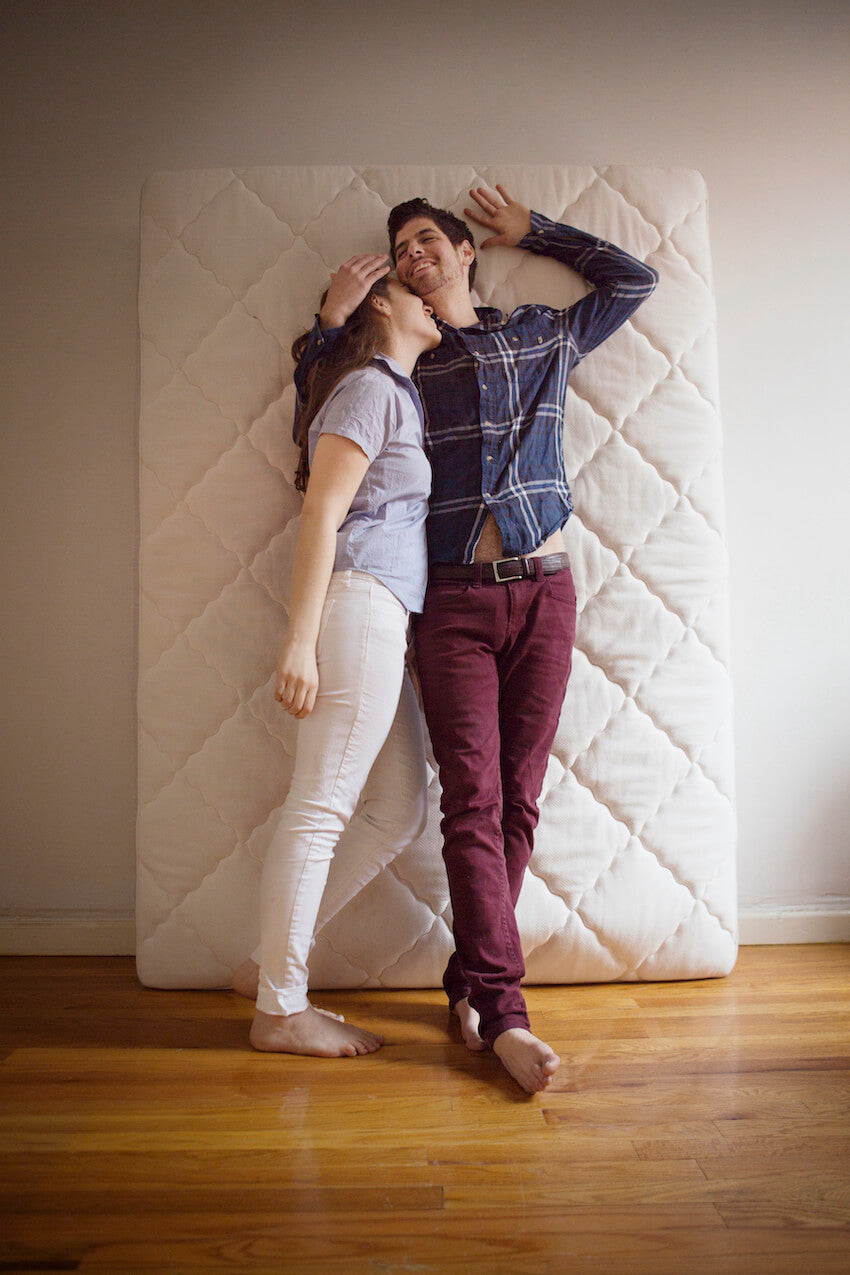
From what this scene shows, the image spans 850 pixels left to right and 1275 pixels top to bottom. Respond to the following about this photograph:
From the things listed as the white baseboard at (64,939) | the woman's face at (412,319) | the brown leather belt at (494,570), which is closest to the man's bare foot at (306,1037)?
the white baseboard at (64,939)

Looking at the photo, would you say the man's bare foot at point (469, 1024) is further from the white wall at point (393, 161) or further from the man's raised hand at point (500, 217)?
the man's raised hand at point (500, 217)

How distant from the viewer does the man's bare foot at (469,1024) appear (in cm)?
128

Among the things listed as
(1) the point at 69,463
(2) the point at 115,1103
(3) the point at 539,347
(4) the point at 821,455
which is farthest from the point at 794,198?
(2) the point at 115,1103

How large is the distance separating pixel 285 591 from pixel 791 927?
1248 mm

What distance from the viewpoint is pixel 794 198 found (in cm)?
181

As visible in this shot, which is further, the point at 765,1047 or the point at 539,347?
the point at 539,347

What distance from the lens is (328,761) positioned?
126cm

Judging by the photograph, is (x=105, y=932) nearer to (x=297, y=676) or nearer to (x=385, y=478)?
(x=297, y=676)

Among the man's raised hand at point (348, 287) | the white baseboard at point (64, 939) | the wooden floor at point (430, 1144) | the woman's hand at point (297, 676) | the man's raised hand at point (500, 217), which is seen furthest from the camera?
the white baseboard at point (64, 939)

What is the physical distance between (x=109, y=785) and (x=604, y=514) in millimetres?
1151

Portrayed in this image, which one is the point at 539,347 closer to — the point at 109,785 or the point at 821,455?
the point at 821,455

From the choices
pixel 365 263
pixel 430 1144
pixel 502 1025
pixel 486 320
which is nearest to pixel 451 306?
pixel 486 320

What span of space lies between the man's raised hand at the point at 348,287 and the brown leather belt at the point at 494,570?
1.55 feet

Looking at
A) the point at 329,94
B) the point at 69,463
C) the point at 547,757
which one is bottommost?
the point at 547,757
